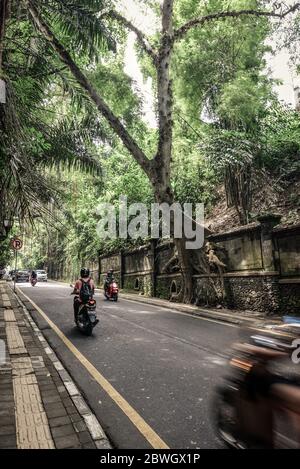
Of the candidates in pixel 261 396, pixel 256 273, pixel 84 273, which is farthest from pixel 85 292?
pixel 261 396

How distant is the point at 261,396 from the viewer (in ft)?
9.87

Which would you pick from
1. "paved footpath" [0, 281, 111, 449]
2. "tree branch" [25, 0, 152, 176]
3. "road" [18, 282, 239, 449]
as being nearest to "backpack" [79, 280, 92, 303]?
"road" [18, 282, 239, 449]

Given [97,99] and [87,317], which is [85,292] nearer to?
[87,317]

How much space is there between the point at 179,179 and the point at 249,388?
18.7 metres

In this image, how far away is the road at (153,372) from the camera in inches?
160

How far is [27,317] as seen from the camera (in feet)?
41.0

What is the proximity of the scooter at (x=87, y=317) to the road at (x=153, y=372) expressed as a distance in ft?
0.72

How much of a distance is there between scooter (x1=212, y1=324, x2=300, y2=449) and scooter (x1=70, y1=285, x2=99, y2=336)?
20.0 ft

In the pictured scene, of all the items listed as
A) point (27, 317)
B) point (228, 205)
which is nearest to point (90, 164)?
point (27, 317)

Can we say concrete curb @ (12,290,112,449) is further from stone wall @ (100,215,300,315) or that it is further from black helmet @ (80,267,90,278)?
stone wall @ (100,215,300,315)

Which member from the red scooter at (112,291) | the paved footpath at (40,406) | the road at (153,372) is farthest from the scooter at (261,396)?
the red scooter at (112,291)

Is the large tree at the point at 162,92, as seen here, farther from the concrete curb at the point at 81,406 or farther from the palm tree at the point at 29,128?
the concrete curb at the point at 81,406
